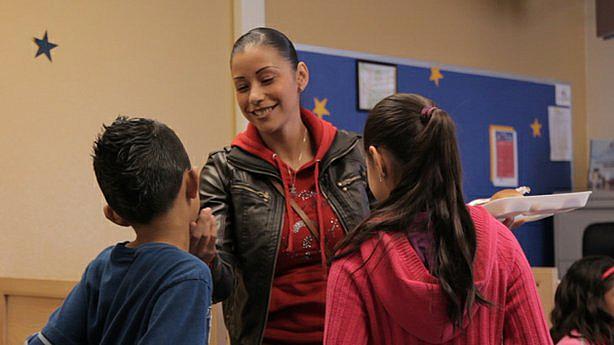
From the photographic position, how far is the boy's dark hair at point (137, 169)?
1280 millimetres

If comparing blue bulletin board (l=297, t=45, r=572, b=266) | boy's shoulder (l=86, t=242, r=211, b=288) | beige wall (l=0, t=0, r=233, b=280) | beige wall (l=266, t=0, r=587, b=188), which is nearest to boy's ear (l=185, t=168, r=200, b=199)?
boy's shoulder (l=86, t=242, r=211, b=288)

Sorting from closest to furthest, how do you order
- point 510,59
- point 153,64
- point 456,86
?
point 153,64 → point 456,86 → point 510,59

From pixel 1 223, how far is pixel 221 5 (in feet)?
4.18

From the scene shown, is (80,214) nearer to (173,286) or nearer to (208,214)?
(208,214)

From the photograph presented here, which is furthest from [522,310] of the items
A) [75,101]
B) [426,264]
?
[75,101]

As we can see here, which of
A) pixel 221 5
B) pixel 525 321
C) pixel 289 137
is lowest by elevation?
pixel 525 321

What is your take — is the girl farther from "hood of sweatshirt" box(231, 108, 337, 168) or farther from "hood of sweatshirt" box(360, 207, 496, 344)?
"hood of sweatshirt" box(231, 108, 337, 168)

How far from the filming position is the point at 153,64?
10.2ft

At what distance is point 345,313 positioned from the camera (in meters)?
1.45

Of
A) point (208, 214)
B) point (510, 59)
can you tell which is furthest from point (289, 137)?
point (510, 59)

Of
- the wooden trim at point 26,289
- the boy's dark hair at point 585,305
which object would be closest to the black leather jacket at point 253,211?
the wooden trim at point 26,289

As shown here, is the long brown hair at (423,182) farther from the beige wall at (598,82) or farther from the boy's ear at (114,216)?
the beige wall at (598,82)

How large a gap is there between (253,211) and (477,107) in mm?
2633

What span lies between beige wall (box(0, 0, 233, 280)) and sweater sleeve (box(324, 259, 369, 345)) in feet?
5.55
